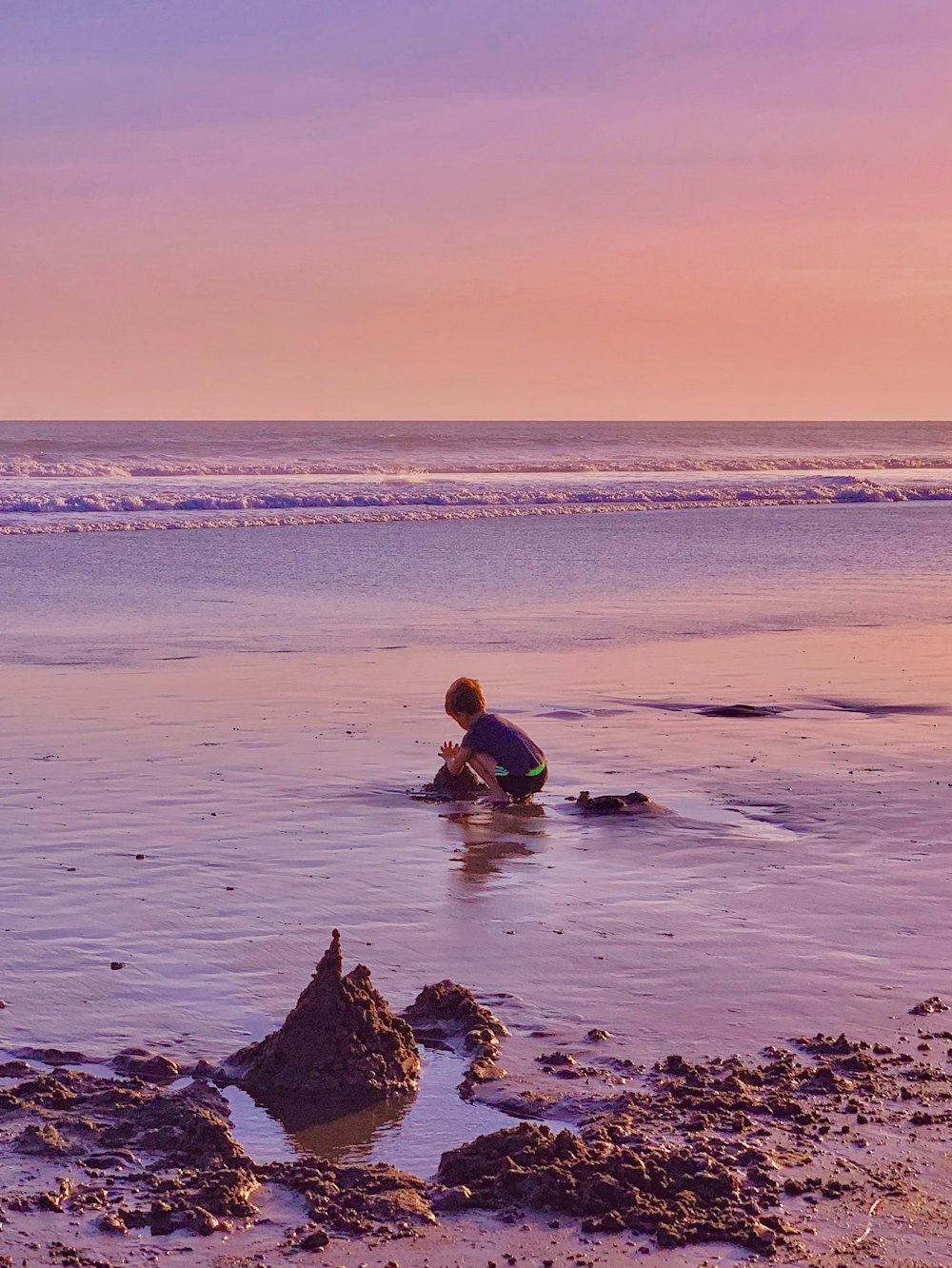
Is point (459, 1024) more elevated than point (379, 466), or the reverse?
point (379, 466)

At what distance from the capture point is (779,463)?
65.6 meters

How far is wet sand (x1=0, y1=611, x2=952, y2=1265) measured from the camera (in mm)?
5598

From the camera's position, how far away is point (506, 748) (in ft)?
30.4

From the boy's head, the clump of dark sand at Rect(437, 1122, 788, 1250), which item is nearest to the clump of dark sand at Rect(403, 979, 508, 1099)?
the clump of dark sand at Rect(437, 1122, 788, 1250)

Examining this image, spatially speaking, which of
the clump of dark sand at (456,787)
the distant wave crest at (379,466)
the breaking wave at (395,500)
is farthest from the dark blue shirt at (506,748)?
the distant wave crest at (379,466)

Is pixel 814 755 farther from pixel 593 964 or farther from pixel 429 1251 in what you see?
pixel 429 1251

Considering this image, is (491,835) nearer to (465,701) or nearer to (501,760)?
(501,760)

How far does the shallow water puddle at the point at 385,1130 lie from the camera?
4.52 metres

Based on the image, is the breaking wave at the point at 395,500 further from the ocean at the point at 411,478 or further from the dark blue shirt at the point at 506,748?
the dark blue shirt at the point at 506,748

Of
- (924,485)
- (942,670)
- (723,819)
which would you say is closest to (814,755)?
(723,819)

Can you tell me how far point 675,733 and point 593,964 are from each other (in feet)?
16.7

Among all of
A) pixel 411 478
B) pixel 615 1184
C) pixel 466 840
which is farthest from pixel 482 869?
pixel 411 478

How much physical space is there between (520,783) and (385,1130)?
4654 mm

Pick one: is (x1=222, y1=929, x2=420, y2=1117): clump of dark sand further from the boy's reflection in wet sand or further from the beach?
the boy's reflection in wet sand
